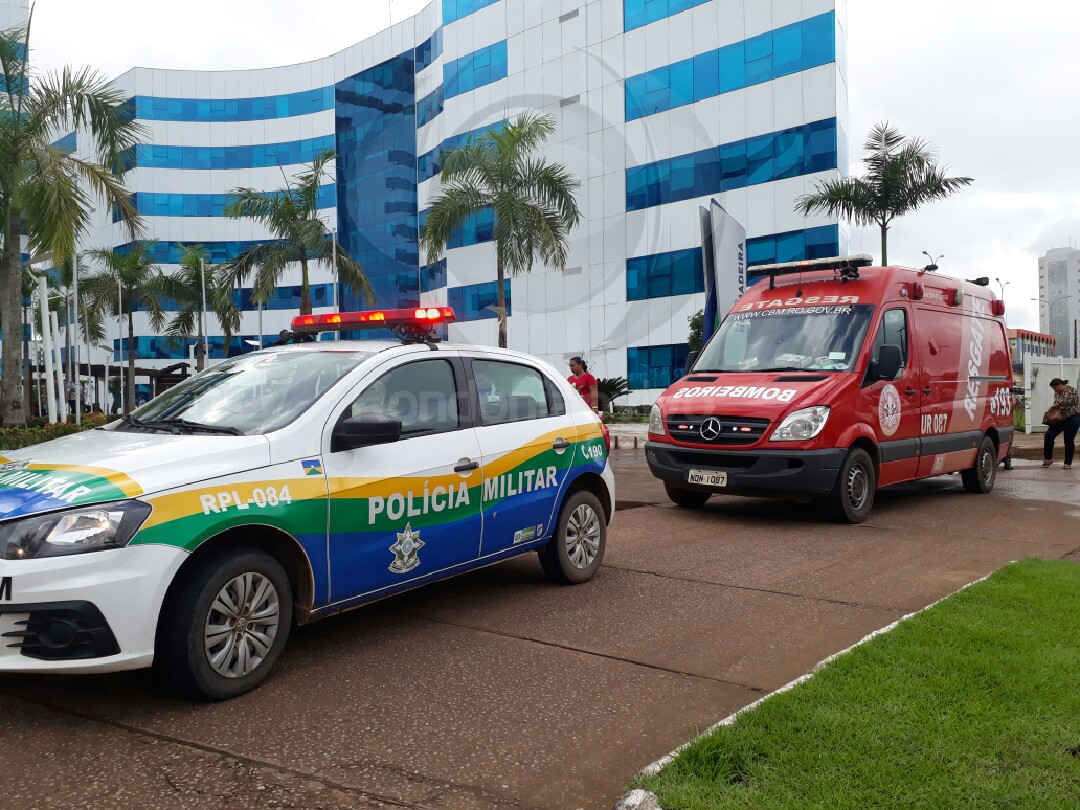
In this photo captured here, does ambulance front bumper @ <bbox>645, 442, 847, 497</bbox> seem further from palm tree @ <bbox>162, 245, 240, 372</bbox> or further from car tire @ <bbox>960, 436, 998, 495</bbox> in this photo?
palm tree @ <bbox>162, 245, 240, 372</bbox>

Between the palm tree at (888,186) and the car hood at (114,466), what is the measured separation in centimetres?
2132

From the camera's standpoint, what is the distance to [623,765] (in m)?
3.32

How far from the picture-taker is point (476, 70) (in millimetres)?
42156

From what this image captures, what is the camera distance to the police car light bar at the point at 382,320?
524 centimetres

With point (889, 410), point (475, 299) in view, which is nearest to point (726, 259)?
point (889, 410)

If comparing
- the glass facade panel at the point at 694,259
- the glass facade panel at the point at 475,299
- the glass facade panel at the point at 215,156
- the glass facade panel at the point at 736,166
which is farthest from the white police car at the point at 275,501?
the glass facade panel at the point at 215,156

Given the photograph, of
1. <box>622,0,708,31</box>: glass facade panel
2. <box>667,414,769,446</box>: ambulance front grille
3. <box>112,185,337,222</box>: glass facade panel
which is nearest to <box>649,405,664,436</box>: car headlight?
<box>667,414,769,446</box>: ambulance front grille

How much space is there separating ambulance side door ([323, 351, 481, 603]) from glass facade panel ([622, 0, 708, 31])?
33415 mm

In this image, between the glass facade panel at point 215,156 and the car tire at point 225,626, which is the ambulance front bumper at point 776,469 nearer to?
the car tire at point 225,626

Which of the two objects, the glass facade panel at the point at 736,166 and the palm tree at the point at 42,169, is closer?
the palm tree at the point at 42,169

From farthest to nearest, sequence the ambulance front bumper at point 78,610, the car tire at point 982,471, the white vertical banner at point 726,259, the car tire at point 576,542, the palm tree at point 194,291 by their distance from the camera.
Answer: the palm tree at point 194,291 < the white vertical banner at point 726,259 < the car tire at point 982,471 < the car tire at point 576,542 < the ambulance front bumper at point 78,610

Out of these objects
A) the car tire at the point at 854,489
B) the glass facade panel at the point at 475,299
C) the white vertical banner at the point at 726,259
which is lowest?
the car tire at the point at 854,489

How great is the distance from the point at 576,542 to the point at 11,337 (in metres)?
13.8

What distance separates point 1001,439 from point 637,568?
7.06 metres
